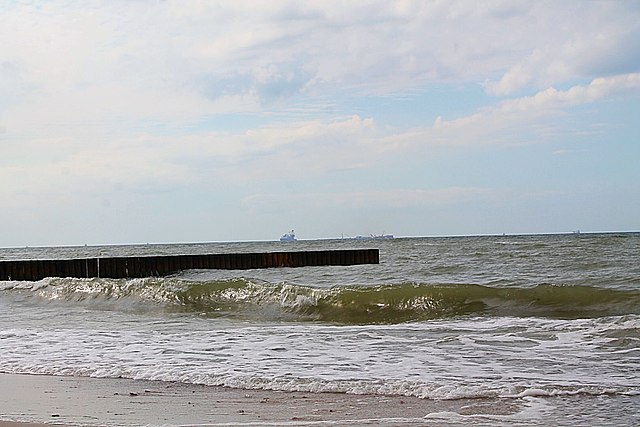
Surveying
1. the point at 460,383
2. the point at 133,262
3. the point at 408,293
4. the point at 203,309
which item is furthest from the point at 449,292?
the point at 133,262

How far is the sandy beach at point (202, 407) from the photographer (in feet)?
20.2

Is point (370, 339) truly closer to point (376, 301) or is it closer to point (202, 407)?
point (202, 407)

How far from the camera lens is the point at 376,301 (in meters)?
16.7

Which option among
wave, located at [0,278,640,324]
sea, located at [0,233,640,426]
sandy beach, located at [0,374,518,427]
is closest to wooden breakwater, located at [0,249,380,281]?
sea, located at [0,233,640,426]

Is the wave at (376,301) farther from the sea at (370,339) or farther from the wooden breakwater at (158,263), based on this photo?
the wooden breakwater at (158,263)

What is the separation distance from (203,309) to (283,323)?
375cm

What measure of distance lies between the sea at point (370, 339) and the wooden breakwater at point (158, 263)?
1025cm

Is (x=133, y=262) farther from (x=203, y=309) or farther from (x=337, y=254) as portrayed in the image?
(x=203, y=309)

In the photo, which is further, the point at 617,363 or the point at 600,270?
the point at 600,270

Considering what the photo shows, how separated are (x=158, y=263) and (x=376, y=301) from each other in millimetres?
20240

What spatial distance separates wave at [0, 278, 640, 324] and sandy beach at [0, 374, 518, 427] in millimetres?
7578

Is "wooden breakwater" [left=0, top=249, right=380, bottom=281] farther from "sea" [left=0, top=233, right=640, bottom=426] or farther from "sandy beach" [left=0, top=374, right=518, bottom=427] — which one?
"sandy beach" [left=0, top=374, right=518, bottom=427]

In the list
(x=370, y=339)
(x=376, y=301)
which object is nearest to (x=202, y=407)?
(x=370, y=339)

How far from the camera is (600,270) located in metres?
23.7
